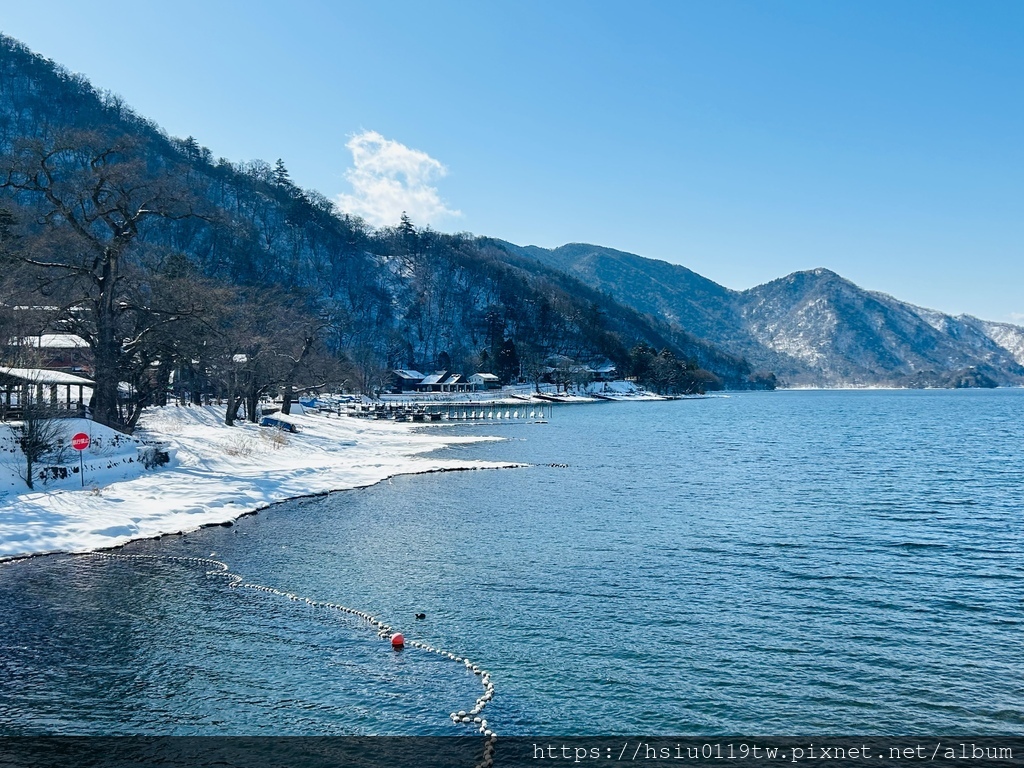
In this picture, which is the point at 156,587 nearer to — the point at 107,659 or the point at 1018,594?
the point at 107,659

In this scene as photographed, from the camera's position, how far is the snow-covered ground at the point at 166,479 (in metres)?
24.7

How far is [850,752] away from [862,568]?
12.5 m

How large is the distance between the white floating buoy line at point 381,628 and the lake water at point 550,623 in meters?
0.27

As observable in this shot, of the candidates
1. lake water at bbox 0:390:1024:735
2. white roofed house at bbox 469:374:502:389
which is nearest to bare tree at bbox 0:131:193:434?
lake water at bbox 0:390:1024:735

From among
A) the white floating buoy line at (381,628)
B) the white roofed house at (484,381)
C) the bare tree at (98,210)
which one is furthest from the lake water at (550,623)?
the white roofed house at (484,381)

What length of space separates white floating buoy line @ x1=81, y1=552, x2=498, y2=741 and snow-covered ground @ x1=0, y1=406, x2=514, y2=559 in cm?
316

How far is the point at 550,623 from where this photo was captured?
54.7 feet

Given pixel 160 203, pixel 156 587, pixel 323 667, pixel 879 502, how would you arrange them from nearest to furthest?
pixel 323 667
pixel 156 587
pixel 879 502
pixel 160 203

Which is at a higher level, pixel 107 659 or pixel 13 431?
pixel 13 431

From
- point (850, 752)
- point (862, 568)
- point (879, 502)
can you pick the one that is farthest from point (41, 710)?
point (879, 502)

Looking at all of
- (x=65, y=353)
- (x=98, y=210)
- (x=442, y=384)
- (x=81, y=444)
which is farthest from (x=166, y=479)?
(x=442, y=384)

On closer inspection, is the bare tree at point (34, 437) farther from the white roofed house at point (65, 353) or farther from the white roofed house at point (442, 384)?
the white roofed house at point (442, 384)

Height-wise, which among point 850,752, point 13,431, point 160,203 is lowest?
point 850,752

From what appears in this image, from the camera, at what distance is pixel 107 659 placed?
45.3 feet
